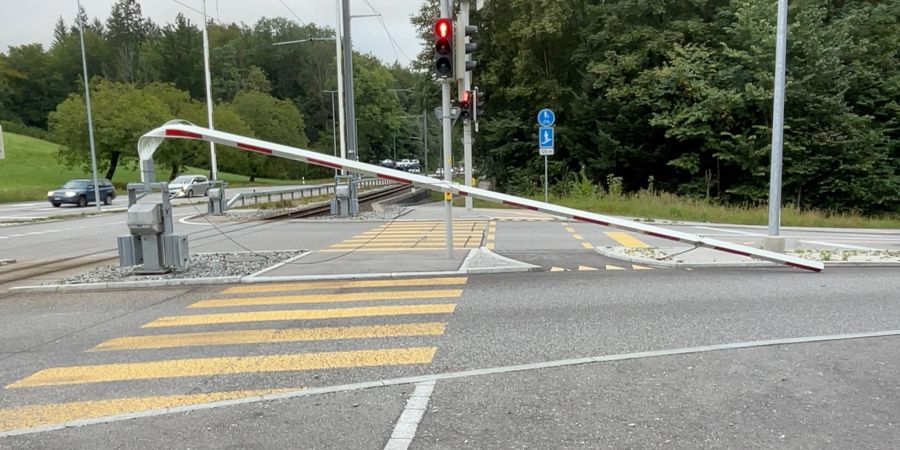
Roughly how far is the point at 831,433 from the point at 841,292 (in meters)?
5.20

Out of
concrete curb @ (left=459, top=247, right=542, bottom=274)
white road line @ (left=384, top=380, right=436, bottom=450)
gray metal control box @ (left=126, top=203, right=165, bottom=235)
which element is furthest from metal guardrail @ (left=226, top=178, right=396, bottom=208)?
white road line @ (left=384, top=380, right=436, bottom=450)

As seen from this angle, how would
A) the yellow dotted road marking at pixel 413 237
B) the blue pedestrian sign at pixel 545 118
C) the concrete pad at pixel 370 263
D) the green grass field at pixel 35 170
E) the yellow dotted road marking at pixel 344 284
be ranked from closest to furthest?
the yellow dotted road marking at pixel 344 284 < the concrete pad at pixel 370 263 < the yellow dotted road marking at pixel 413 237 < the blue pedestrian sign at pixel 545 118 < the green grass field at pixel 35 170

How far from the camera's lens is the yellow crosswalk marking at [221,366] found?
5082mm

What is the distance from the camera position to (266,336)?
6.21 m

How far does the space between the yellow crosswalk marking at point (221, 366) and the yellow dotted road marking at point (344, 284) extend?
321cm

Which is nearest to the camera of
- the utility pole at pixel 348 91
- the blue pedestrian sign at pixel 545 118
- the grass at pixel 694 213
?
the blue pedestrian sign at pixel 545 118

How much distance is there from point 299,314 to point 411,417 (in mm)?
3430

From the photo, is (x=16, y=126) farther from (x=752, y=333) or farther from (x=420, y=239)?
(x=752, y=333)

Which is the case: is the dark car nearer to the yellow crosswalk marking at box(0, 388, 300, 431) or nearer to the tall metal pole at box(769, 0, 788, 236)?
the yellow crosswalk marking at box(0, 388, 300, 431)

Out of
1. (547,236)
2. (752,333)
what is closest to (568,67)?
(547,236)

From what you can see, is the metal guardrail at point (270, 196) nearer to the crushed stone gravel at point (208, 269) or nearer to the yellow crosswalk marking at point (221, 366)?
the crushed stone gravel at point (208, 269)

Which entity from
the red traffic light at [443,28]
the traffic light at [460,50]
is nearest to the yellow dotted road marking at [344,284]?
the traffic light at [460,50]

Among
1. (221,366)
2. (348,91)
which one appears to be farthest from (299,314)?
(348,91)

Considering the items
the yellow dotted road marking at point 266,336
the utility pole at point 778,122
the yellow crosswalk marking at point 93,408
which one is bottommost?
the yellow crosswalk marking at point 93,408
